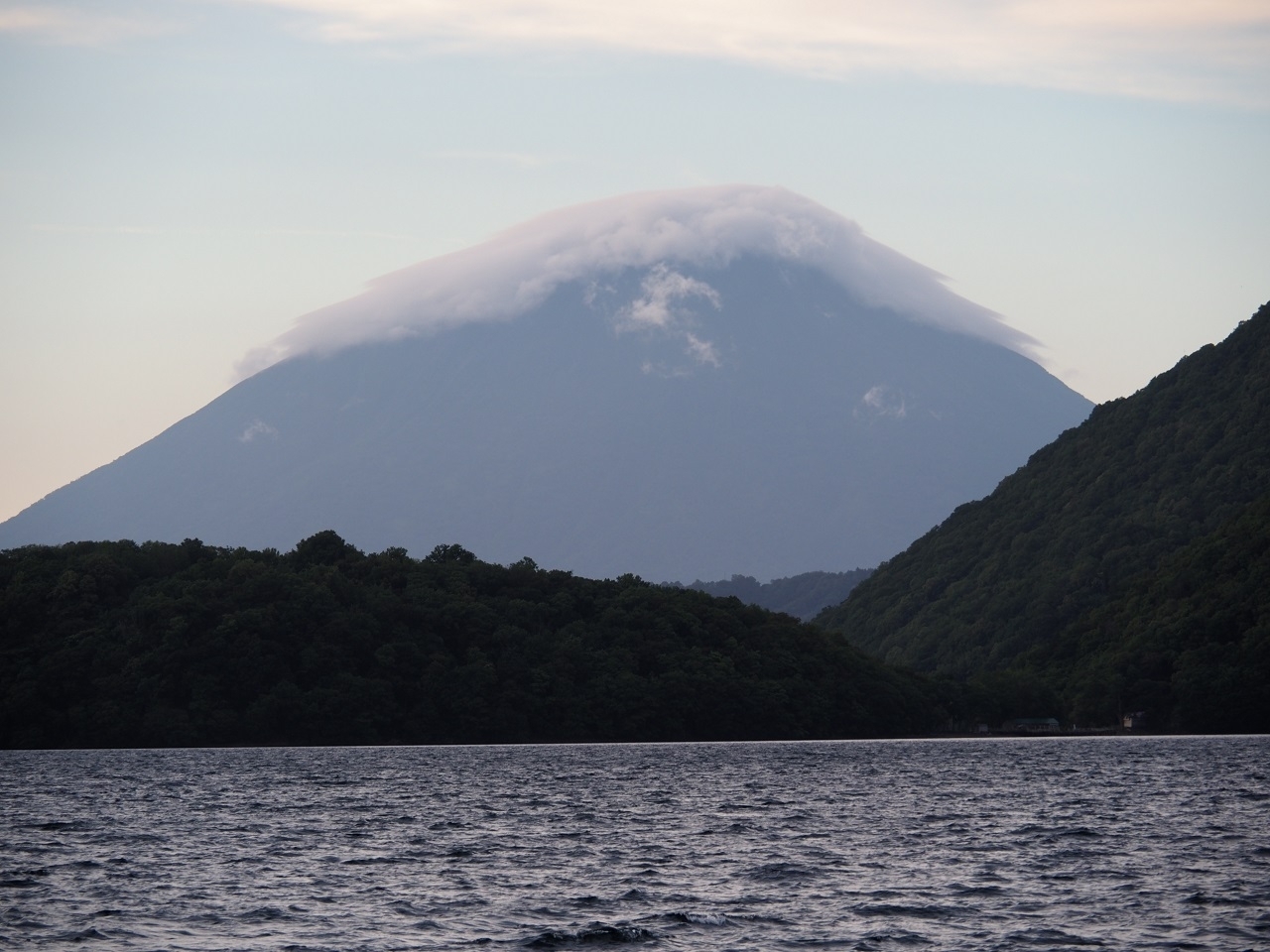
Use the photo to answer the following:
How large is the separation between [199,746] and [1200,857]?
14706cm

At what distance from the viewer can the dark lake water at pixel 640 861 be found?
51.8m

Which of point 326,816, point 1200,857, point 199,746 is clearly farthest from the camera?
point 199,746

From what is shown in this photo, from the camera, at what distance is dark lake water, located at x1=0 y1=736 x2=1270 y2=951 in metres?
51.8

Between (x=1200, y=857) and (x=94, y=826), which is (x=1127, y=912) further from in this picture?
(x=94, y=826)

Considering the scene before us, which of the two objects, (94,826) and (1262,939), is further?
(94,826)

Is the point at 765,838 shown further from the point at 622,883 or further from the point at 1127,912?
the point at 1127,912

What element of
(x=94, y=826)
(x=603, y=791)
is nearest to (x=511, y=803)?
(x=603, y=791)

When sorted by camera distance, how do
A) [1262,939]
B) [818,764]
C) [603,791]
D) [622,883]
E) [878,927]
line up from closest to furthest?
[1262,939], [878,927], [622,883], [603,791], [818,764]

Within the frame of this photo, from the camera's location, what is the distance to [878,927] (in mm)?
51969

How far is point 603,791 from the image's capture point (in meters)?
122

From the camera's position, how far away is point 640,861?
2847 inches

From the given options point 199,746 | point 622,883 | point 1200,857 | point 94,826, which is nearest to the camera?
point 622,883

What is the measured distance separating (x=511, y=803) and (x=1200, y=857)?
51552mm

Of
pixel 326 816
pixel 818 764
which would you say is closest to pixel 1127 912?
pixel 326 816
